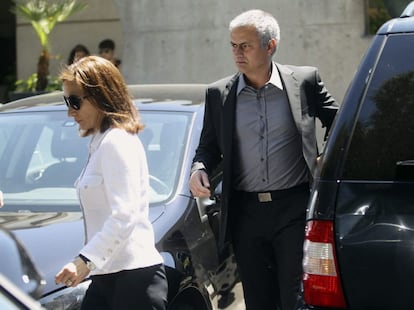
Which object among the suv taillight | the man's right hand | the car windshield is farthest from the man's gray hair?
the suv taillight

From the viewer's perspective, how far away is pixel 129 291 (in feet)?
11.5

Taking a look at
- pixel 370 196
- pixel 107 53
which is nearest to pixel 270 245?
pixel 370 196

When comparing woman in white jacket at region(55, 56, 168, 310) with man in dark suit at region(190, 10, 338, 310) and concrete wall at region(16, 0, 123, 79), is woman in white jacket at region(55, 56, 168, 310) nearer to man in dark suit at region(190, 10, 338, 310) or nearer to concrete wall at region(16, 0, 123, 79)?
man in dark suit at region(190, 10, 338, 310)

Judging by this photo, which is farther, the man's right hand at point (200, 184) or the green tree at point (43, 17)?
the green tree at point (43, 17)

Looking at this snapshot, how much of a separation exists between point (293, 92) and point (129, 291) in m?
1.34

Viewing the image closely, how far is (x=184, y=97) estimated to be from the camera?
17.7ft

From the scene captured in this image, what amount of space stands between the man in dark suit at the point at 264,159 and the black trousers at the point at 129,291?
2.27 feet

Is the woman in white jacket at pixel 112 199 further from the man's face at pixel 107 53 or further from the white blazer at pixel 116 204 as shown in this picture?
the man's face at pixel 107 53

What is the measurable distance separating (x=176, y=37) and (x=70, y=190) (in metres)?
7.66

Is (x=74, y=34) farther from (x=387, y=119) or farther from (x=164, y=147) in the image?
(x=387, y=119)

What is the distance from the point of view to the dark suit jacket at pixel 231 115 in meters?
4.19

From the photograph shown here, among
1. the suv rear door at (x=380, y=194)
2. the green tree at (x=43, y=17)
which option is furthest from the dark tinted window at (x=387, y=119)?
the green tree at (x=43, y=17)

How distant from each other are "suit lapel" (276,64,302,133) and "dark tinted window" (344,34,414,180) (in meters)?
0.95

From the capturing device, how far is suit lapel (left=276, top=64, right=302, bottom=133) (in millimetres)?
4164
